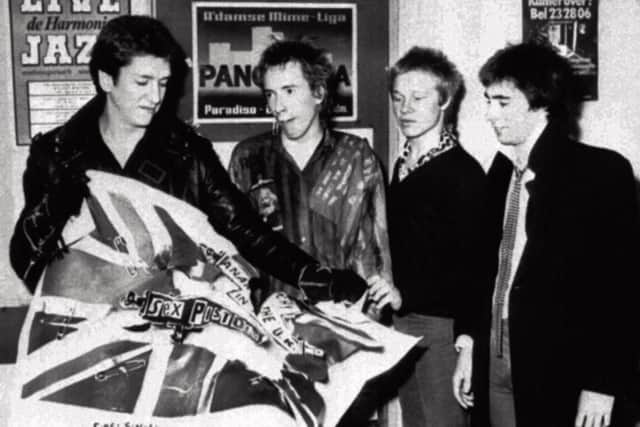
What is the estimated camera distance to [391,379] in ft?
8.92

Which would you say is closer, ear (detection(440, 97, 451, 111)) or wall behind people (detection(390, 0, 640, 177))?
ear (detection(440, 97, 451, 111))

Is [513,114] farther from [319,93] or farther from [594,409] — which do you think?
[594,409]

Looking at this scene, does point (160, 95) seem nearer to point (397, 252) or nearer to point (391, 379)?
point (397, 252)

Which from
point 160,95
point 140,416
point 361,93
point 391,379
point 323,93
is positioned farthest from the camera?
point 361,93

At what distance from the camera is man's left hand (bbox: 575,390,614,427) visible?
1922 mm

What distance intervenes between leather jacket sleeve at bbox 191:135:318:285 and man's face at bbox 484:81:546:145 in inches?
23.2

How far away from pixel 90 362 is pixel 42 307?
179mm

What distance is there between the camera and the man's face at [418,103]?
2299mm

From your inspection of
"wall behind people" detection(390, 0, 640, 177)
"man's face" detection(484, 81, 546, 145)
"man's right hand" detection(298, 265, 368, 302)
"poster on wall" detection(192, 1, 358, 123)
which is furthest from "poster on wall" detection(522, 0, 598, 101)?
"man's right hand" detection(298, 265, 368, 302)

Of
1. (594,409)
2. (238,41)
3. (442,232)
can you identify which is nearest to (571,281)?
(594,409)

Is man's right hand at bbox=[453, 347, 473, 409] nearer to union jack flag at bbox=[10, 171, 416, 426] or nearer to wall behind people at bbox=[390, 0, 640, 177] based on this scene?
union jack flag at bbox=[10, 171, 416, 426]

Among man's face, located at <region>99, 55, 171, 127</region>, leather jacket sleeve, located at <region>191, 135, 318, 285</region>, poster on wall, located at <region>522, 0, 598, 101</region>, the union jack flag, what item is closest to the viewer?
the union jack flag

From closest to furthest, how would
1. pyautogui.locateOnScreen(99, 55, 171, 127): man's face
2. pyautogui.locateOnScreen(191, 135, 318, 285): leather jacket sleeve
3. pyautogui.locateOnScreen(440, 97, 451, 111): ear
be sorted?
pyautogui.locateOnScreen(99, 55, 171, 127): man's face → pyautogui.locateOnScreen(191, 135, 318, 285): leather jacket sleeve → pyautogui.locateOnScreen(440, 97, 451, 111): ear

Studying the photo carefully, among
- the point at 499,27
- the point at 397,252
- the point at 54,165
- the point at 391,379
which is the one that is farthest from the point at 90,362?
the point at 499,27
